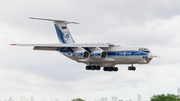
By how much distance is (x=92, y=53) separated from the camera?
4081 centimetres

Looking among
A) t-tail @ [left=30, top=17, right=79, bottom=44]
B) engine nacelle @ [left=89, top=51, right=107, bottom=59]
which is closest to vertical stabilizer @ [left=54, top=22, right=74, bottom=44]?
t-tail @ [left=30, top=17, right=79, bottom=44]

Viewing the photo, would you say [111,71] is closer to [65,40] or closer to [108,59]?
[108,59]

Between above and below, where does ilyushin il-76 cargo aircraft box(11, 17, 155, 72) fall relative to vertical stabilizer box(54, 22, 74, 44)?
below

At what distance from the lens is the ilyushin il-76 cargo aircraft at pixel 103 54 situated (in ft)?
130

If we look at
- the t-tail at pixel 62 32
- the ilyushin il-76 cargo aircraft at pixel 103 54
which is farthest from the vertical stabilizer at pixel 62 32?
the ilyushin il-76 cargo aircraft at pixel 103 54

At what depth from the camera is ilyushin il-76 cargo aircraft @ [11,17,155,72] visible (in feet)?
130

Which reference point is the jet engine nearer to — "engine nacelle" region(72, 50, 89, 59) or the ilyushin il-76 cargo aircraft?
the ilyushin il-76 cargo aircraft

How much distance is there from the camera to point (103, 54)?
4053 centimetres

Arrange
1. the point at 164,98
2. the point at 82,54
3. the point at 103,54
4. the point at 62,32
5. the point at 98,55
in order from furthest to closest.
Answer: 1. the point at 164,98
2. the point at 62,32
3. the point at 82,54
4. the point at 103,54
5. the point at 98,55

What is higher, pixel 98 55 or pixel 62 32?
pixel 62 32

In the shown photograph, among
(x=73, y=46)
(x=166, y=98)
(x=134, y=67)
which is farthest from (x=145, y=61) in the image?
(x=166, y=98)

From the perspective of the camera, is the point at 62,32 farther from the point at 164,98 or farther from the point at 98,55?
the point at 164,98

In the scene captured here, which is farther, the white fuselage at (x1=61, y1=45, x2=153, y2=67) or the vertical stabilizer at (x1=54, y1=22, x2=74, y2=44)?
the vertical stabilizer at (x1=54, y1=22, x2=74, y2=44)

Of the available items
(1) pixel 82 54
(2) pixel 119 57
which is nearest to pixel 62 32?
(1) pixel 82 54
